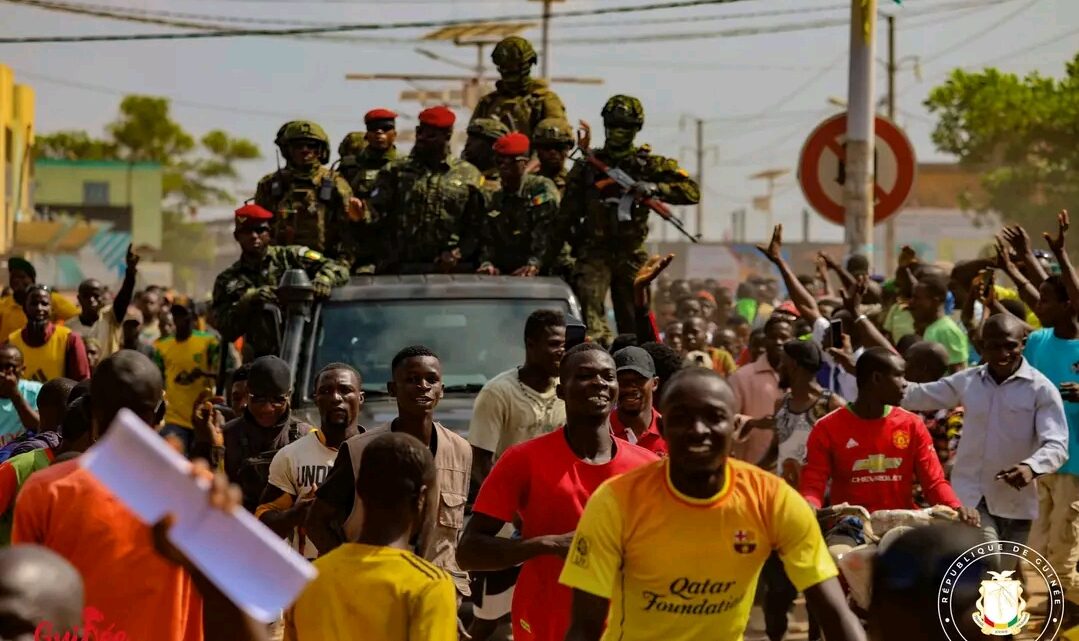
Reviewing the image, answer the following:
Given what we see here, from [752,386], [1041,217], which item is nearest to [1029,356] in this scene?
[752,386]

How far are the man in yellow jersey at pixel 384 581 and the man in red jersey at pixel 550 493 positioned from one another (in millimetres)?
970

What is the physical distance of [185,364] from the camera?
1323 cm

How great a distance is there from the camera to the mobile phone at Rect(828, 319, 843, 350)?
9.62 meters

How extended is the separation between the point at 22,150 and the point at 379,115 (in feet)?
180

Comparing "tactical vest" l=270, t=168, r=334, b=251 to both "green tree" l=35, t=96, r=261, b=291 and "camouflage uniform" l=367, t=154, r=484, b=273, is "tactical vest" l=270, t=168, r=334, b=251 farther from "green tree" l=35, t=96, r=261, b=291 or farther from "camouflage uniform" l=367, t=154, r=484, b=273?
"green tree" l=35, t=96, r=261, b=291

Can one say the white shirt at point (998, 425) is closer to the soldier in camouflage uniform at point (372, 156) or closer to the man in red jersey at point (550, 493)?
the man in red jersey at point (550, 493)

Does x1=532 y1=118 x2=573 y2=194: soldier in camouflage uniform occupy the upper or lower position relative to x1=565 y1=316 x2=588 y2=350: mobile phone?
upper

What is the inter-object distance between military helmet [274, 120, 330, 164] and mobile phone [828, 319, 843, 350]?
3.53m

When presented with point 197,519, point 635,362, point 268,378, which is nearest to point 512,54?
point 268,378

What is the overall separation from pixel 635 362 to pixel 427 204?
12.2ft

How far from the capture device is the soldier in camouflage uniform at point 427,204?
10.8 m

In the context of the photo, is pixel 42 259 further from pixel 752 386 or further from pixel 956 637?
pixel 956 637

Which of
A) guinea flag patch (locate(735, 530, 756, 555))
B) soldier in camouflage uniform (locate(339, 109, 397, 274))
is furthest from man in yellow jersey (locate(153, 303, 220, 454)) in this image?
guinea flag patch (locate(735, 530, 756, 555))

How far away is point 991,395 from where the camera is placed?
8.81 m
